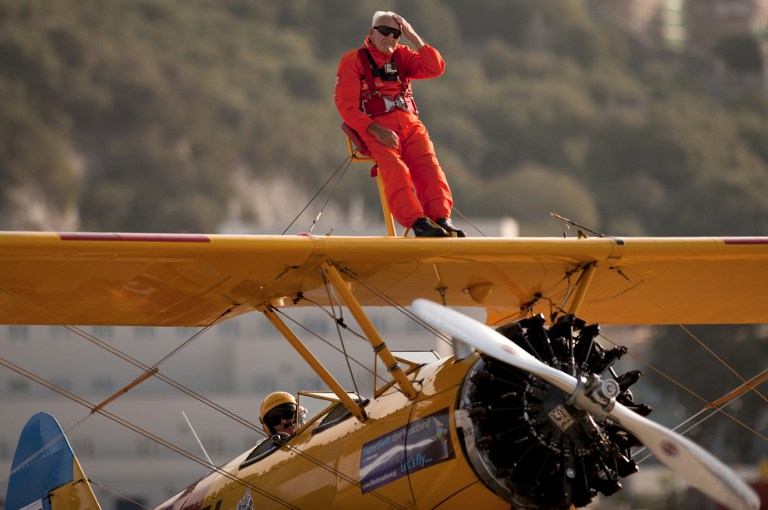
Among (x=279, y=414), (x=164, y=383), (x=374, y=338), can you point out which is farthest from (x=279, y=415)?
(x=164, y=383)

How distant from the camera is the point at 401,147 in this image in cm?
1155

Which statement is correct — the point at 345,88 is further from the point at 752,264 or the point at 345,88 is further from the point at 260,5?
the point at 260,5

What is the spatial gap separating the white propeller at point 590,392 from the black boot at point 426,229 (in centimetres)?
126

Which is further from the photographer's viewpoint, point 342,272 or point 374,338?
point 342,272

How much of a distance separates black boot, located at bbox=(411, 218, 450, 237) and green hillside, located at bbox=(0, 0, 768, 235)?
110 m

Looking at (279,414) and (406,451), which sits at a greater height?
(279,414)

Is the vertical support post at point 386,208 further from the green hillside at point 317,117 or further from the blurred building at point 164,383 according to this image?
the green hillside at point 317,117

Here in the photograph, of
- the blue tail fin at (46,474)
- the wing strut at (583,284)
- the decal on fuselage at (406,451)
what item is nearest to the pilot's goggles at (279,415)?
the blue tail fin at (46,474)

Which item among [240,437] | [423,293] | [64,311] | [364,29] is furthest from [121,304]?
[364,29]

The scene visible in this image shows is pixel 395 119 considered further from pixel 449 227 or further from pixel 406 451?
pixel 406 451

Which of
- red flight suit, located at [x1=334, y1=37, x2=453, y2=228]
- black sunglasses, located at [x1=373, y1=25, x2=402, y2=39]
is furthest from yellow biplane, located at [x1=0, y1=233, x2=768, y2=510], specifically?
black sunglasses, located at [x1=373, y1=25, x2=402, y2=39]

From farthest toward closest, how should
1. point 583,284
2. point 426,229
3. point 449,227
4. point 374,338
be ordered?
point 583,284, point 449,227, point 426,229, point 374,338

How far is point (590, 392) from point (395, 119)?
9.13ft

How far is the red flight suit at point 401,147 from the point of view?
11.2 m
